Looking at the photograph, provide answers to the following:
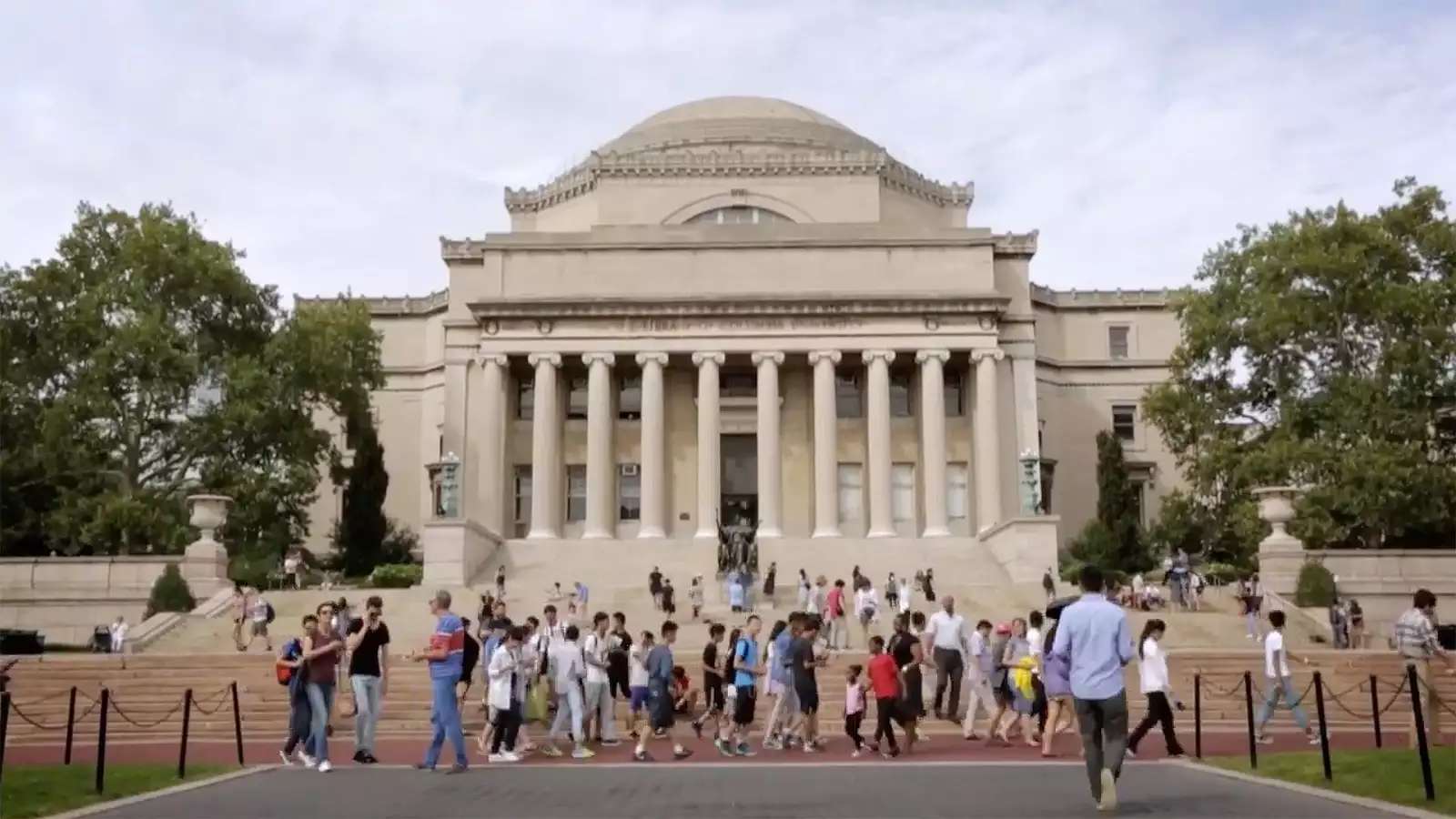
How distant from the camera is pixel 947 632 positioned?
20.8 meters

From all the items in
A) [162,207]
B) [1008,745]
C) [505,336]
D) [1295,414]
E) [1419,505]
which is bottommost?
[1008,745]

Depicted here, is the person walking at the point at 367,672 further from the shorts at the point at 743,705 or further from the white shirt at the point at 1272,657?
the white shirt at the point at 1272,657

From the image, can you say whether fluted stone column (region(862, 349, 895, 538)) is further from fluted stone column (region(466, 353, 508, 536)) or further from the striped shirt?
the striped shirt

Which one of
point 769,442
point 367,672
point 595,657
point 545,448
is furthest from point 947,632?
point 545,448

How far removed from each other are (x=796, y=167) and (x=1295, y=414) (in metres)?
24.0

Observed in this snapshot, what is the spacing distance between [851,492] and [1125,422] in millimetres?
17192

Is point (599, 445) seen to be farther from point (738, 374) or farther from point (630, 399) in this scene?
point (738, 374)

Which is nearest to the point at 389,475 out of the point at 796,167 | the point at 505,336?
the point at 505,336

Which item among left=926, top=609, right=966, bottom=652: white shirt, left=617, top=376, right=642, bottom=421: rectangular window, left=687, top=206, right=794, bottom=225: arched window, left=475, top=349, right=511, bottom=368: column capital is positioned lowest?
left=926, top=609, right=966, bottom=652: white shirt

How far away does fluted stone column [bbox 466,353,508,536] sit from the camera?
52406 mm

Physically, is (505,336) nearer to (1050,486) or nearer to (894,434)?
(894,434)

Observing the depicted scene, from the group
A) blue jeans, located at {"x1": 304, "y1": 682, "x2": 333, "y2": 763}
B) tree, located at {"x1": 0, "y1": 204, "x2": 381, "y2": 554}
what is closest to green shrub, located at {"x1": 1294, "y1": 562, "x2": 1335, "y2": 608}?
blue jeans, located at {"x1": 304, "y1": 682, "x2": 333, "y2": 763}

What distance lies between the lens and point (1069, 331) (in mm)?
66000

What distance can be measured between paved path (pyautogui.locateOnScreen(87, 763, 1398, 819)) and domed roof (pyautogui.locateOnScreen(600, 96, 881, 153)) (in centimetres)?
5090
